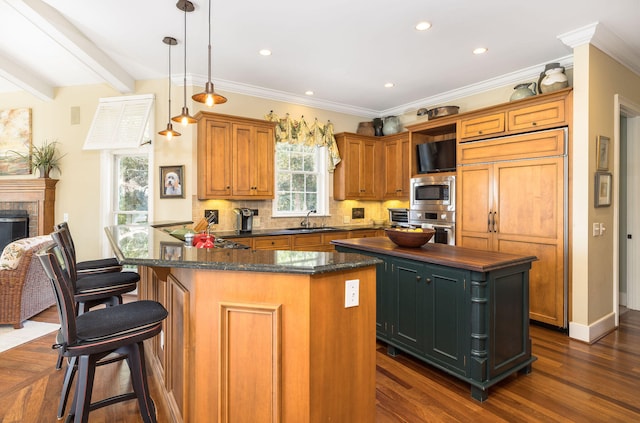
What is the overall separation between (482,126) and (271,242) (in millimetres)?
3042

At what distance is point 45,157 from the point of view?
4.93m

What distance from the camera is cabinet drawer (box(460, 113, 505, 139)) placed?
3.99m

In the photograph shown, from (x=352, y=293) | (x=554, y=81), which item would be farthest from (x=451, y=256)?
(x=554, y=81)

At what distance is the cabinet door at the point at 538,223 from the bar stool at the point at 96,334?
12.0 ft

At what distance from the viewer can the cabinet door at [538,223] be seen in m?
3.52

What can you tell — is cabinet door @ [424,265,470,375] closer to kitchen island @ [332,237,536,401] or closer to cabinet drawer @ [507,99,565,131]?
kitchen island @ [332,237,536,401]

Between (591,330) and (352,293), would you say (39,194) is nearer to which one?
(352,293)

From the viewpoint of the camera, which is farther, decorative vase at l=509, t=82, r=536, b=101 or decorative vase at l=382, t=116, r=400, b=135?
decorative vase at l=382, t=116, r=400, b=135

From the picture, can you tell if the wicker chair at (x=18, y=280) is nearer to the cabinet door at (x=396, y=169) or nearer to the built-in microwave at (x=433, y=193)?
the built-in microwave at (x=433, y=193)

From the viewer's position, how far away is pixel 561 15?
306 centimetres

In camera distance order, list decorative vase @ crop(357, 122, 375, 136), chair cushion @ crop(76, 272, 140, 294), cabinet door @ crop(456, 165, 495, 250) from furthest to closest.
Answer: decorative vase @ crop(357, 122, 375, 136)
cabinet door @ crop(456, 165, 495, 250)
chair cushion @ crop(76, 272, 140, 294)

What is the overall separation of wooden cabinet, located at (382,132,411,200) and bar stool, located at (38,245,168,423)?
4.54 meters

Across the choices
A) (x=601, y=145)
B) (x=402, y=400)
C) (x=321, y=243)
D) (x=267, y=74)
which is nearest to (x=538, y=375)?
(x=402, y=400)

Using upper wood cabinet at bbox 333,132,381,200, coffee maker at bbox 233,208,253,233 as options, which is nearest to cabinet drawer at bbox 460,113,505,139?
upper wood cabinet at bbox 333,132,381,200
